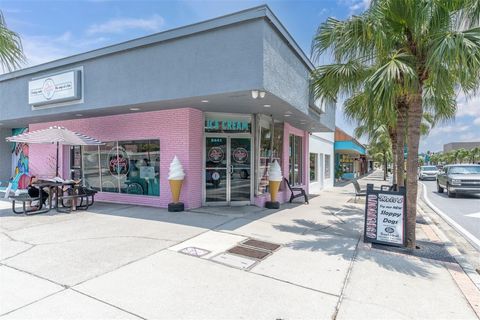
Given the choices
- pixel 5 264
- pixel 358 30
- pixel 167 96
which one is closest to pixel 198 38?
pixel 167 96

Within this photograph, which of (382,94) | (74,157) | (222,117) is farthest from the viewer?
(74,157)

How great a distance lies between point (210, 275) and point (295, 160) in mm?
10251

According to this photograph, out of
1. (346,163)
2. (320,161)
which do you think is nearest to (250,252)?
(320,161)

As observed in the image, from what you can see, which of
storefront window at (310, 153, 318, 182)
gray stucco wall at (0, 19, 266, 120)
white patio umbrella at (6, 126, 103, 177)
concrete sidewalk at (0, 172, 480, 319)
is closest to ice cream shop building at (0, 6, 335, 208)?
gray stucco wall at (0, 19, 266, 120)

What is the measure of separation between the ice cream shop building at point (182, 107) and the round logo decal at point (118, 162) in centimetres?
4

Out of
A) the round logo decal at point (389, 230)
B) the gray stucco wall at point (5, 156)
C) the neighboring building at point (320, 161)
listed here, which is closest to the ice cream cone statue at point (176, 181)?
the round logo decal at point (389, 230)

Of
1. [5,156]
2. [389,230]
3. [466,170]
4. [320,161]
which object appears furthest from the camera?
[320,161]

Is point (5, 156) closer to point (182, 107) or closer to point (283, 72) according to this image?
point (182, 107)

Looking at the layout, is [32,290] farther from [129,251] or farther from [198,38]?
[198,38]

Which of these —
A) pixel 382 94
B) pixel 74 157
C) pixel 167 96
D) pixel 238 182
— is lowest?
pixel 238 182

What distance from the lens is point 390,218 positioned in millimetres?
5805

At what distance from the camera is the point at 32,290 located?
11.9 ft

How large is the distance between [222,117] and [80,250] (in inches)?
234

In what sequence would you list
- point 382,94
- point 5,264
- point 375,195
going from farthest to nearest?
point 375,195
point 382,94
point 5,264
